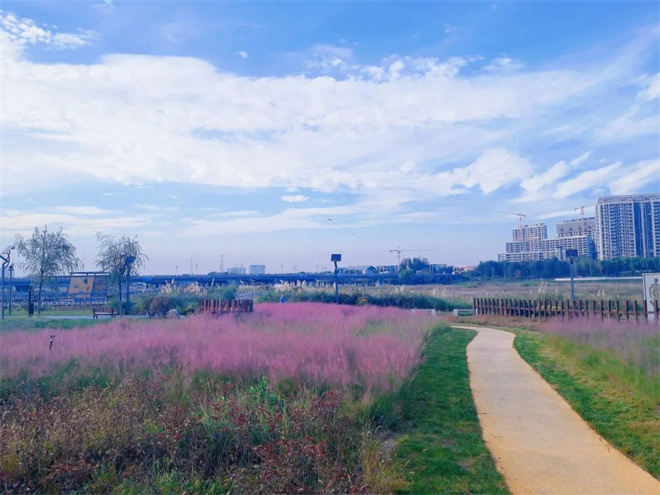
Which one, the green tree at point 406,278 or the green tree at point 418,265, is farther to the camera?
the green tree at point 418,265

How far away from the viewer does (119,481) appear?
5.17m

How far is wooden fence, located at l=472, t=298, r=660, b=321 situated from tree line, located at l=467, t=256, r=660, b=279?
17.5 m

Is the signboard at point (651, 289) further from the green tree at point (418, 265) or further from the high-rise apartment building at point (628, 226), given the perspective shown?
the green tree at point (418, 265)

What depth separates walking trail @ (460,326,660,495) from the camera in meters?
5.50

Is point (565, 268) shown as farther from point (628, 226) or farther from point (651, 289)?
point (651, 289)

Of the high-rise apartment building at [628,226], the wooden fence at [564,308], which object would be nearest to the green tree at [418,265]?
the high-rise apartment building at [628,226]

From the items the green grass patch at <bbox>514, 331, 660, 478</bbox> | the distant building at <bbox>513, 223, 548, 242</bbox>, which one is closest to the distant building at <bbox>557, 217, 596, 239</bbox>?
the distant building at <bbox>513, 223, 548, 242</bbox>

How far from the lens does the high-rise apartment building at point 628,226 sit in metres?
42.4

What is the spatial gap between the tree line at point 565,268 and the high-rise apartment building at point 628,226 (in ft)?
3.66

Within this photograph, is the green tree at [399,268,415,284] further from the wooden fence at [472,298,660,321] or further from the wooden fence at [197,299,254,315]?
the wooden fence at [197,299,254,315]

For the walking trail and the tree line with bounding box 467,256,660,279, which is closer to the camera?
the walking trail

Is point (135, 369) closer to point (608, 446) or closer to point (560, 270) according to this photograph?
point (608, 446)

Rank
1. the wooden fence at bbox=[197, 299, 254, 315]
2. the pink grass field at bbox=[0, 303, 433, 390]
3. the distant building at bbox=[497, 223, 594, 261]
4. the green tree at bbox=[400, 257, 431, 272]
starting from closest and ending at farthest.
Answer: the pink grass field at bbox=[0, 303, 433, 390]
the wooden fence at bbox=[197, 299, 254, 315]
the distant building at bbox=[497, 223, 594, 261]
the green tree at bbox=[400, 257, 431, 272]

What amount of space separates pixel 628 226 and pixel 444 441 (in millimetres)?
45703
